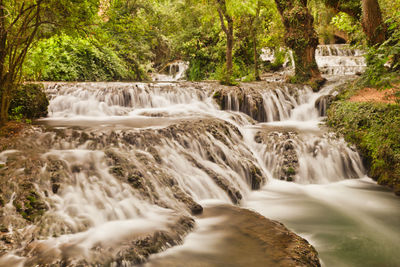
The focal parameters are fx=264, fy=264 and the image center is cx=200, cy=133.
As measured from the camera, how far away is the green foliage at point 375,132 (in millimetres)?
5984

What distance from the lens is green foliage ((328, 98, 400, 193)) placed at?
598cm

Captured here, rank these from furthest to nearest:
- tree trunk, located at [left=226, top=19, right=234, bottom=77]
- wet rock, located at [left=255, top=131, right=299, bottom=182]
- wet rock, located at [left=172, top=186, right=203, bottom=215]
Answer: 1. tree trunk, located at [left=226, top=19, right=234, bottom=77]
2. wet rock, located at [left=255, top=131, right=299, bottom=182]
3. wet rock, located at [left=172, top=186, right=203, bottom=215]

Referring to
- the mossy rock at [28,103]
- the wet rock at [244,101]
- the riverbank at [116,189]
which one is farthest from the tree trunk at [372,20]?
the mossy rock at [28,103]

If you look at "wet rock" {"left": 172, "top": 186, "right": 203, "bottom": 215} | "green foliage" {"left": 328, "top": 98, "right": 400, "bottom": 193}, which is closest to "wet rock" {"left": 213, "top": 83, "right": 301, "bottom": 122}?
"green foliage" {"left": 328, "top": 98, "right": 400, "bottom": 193}

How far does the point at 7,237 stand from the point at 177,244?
6.52 feet

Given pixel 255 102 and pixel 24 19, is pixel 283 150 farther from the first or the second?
pixel 24 19

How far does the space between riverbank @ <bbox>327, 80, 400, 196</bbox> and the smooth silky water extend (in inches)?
12.0

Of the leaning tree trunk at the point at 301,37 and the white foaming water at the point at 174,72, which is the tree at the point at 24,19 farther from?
the white foaming water at the point at 174,72

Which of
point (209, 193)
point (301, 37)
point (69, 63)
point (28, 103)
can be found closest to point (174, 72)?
point (69, 63)

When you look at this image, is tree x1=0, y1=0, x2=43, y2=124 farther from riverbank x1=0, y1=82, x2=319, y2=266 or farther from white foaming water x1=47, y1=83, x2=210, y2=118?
white foaming water x1=47, y1=83, x2=210, y2=118

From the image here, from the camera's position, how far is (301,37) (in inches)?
529

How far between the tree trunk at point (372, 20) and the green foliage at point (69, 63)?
10.3 meters

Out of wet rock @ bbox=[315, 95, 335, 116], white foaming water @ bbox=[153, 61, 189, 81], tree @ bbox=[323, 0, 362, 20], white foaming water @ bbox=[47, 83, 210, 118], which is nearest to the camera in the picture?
white foaming water @ bbox=[47, 83, 210, 118]

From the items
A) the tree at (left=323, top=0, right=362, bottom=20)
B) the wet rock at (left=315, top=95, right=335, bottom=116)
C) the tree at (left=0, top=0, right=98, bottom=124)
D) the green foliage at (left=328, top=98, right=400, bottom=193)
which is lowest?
the green foliage at (left=328, top=98, right=400, bottom=193)
